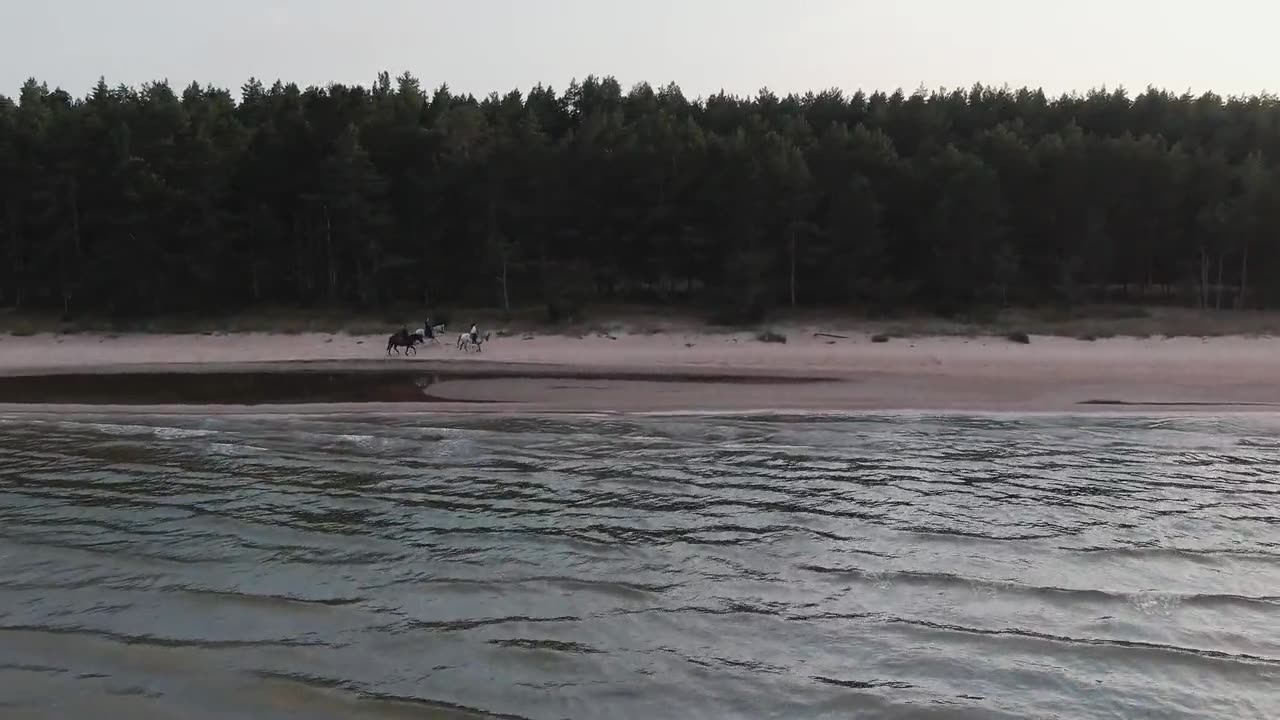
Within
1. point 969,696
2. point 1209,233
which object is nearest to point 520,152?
point 1209,233

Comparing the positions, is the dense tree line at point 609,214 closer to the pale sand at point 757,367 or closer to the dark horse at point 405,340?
the pale sand at point 757,367

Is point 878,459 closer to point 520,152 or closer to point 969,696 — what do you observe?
point 969,696

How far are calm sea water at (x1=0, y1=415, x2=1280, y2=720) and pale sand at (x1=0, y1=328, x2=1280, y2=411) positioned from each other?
4.15m

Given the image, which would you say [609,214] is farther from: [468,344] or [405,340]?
[405,340]

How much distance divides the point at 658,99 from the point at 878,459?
5114cm

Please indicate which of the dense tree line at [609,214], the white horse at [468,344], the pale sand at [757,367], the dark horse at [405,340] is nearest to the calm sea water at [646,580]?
the pale sand at [757,367]

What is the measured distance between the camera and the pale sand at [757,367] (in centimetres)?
1888

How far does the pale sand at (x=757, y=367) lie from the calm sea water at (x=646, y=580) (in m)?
4.15

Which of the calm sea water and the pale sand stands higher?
the pale sand

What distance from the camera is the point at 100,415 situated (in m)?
18.1

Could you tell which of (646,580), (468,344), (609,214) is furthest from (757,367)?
(609,214)

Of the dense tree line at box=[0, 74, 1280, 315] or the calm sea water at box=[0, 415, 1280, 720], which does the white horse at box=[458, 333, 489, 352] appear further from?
the calm sea water at box=[0, 415, 1280, 720]

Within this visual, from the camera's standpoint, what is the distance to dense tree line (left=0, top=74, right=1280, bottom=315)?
120ft

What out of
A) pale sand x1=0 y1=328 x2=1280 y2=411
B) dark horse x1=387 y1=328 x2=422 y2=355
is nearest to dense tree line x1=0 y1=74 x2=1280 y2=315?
pale sand x1=0 y1=328 x2=1280 y2=411
